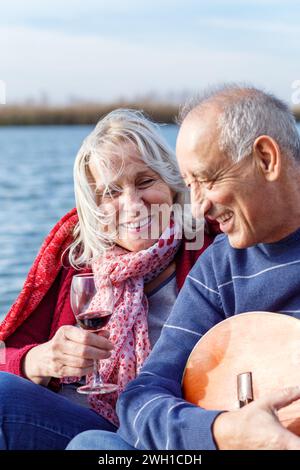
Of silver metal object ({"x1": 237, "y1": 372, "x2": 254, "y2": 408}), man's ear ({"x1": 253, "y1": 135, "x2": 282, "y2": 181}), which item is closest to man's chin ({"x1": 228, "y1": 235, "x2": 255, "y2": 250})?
man's ear ({"x1": 253, "y1": 135, "x2": 282, "y2": 181})

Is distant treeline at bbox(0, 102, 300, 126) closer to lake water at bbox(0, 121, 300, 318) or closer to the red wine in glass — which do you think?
lake water at bbox(0, 121, 300, 318)

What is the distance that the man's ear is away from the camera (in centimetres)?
233

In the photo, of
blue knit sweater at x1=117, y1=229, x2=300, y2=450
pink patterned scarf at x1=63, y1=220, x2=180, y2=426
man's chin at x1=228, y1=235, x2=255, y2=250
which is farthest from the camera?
pink patterned scarf at x1=63, y1=220, x2=180, y2=426

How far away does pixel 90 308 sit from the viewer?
2.64 meters

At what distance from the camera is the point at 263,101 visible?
237cm

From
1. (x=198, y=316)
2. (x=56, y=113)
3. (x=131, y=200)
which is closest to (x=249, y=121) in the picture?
(x=198, y=316)

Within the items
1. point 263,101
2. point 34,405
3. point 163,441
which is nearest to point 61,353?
point 34,405

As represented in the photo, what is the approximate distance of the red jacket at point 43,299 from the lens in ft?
9.91

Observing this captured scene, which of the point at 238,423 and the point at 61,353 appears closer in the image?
the point at 238,423

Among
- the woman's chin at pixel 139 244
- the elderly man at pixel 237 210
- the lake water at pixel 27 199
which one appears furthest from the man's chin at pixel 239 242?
the lake water at pixel 27 199

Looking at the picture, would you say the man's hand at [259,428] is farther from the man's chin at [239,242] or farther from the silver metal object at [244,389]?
the man's chin at [239,242]

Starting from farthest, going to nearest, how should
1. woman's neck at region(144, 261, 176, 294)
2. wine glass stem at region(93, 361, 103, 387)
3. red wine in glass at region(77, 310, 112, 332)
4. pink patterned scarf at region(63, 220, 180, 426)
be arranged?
woman's neck at region(144, 261, 176, 294)
pink patterned scarf at region(63, 220, 180, 426)
wine glass stem at region(93, 361, 103, 387)
red wine in glass at region(77, 310, 112, 332)

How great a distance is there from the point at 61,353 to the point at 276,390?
67 cm
